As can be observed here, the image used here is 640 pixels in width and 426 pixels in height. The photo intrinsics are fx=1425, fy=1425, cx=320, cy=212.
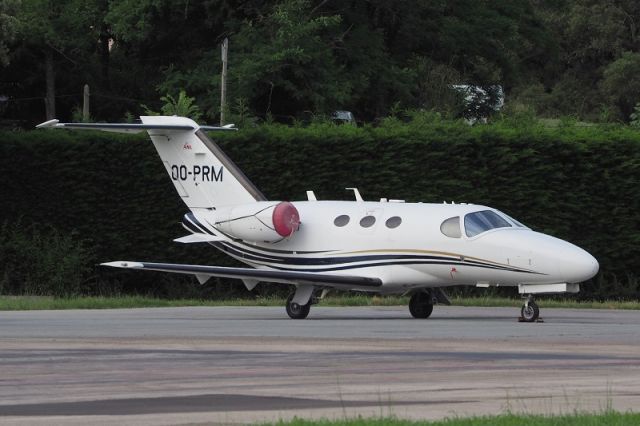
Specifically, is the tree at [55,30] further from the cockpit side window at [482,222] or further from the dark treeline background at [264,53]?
the cockpit side window at [482,222]

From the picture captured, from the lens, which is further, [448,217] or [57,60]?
[57,60]

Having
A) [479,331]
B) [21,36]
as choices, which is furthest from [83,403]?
[21,36]

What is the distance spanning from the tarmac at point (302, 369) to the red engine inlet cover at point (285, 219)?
93.9 inches

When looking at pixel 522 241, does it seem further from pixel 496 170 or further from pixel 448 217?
pixel 496 170

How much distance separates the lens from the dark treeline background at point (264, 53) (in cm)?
4328

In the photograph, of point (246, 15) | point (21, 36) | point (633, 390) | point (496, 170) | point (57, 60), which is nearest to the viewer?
point (633, 390)

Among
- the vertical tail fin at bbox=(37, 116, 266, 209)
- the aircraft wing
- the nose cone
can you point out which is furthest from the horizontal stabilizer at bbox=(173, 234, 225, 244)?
the nose cone

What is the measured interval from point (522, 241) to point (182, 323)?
5614 mm

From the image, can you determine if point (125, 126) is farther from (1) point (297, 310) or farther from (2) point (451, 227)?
(2) point (451, 227)

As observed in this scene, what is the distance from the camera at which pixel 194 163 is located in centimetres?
2722

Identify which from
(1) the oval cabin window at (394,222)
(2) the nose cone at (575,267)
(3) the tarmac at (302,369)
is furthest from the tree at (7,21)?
(2) the nose cone at (575,267)

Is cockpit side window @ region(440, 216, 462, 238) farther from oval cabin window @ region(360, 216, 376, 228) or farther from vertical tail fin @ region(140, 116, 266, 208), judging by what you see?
vertical tail fin @ region(140, 116, 266, 208)

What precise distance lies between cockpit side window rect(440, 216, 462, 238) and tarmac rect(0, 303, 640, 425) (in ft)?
5.12

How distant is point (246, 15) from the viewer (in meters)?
46.0
